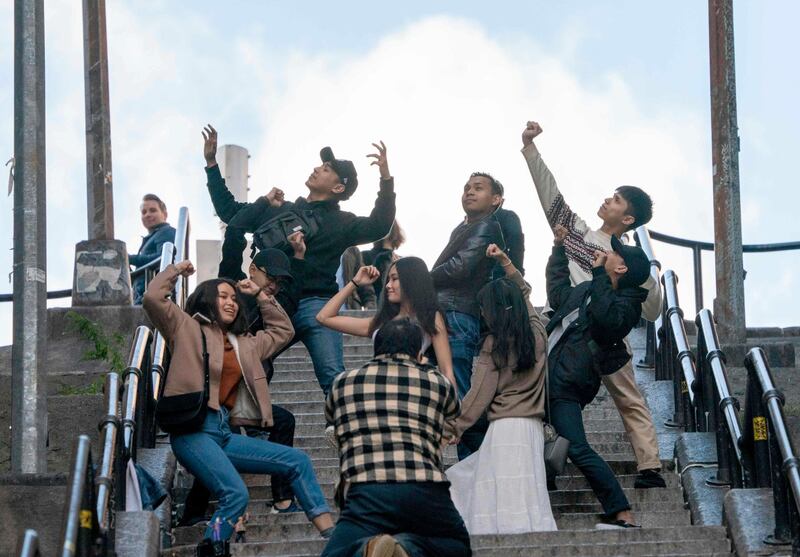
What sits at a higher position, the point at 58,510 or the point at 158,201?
the point at 158,201

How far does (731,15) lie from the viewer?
48.6ft

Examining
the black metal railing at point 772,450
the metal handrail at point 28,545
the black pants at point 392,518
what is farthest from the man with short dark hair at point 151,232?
the metal handrail at point 28,545

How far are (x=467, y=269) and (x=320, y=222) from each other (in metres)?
1.04

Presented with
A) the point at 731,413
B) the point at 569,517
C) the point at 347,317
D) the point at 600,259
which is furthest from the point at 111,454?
the point at 731,413

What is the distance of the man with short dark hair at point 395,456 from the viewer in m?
7.22

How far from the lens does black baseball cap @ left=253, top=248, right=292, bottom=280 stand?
33.1 ft

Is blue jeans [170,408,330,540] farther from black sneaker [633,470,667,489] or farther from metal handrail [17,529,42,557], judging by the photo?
black sneaker [633,470,667,489]

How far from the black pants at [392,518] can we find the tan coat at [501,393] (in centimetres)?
205

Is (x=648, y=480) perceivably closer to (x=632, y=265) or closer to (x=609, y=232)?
(x=632, y=265)

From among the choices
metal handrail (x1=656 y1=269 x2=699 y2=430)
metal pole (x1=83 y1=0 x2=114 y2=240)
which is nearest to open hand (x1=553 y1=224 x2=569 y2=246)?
metal handrail (x1=656 y1=269 x2=699 y2=430)

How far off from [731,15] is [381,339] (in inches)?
321

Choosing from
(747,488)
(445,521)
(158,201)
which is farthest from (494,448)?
(158,201)

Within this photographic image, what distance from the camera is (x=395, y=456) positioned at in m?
7.27

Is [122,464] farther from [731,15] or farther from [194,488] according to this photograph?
[731,15]
